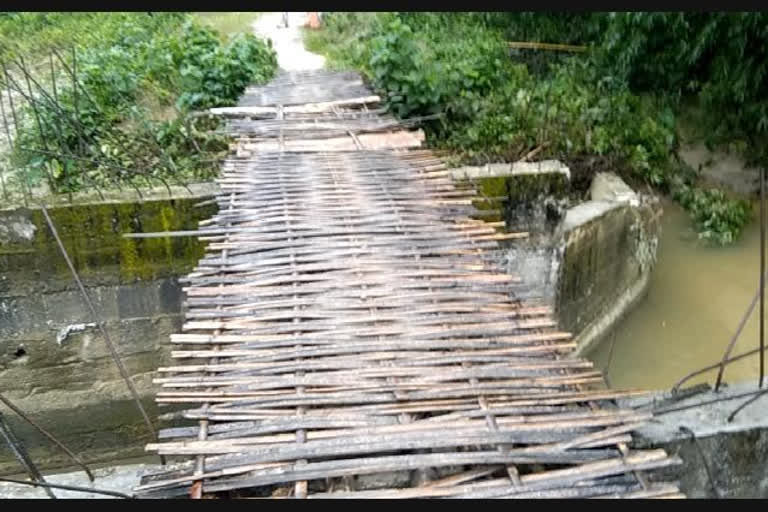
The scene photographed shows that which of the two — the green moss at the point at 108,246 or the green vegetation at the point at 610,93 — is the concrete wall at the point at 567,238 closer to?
the green vegetation at the point at 610,93

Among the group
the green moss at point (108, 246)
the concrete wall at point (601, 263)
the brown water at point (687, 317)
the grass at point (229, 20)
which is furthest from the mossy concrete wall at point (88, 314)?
the grass at point (229, 20)

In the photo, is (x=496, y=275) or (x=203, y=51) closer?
(x=496, y=275)

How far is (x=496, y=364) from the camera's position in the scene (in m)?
2.92

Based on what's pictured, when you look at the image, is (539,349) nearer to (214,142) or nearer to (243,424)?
(243,424)

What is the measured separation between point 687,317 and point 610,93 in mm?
3134

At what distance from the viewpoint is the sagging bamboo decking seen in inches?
93.7

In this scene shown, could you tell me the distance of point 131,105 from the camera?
277 inches

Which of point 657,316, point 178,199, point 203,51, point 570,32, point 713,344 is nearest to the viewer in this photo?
point 178,199

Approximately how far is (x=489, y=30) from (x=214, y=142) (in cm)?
576

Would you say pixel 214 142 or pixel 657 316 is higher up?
pixel 214 142

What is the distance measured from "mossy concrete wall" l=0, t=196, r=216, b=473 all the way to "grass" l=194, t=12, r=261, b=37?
6.45 m

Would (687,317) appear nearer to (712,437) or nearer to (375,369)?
(712,437)

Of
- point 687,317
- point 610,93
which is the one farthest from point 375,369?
point 610,93

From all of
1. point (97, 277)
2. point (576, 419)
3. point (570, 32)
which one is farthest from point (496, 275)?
point (570, 32)
